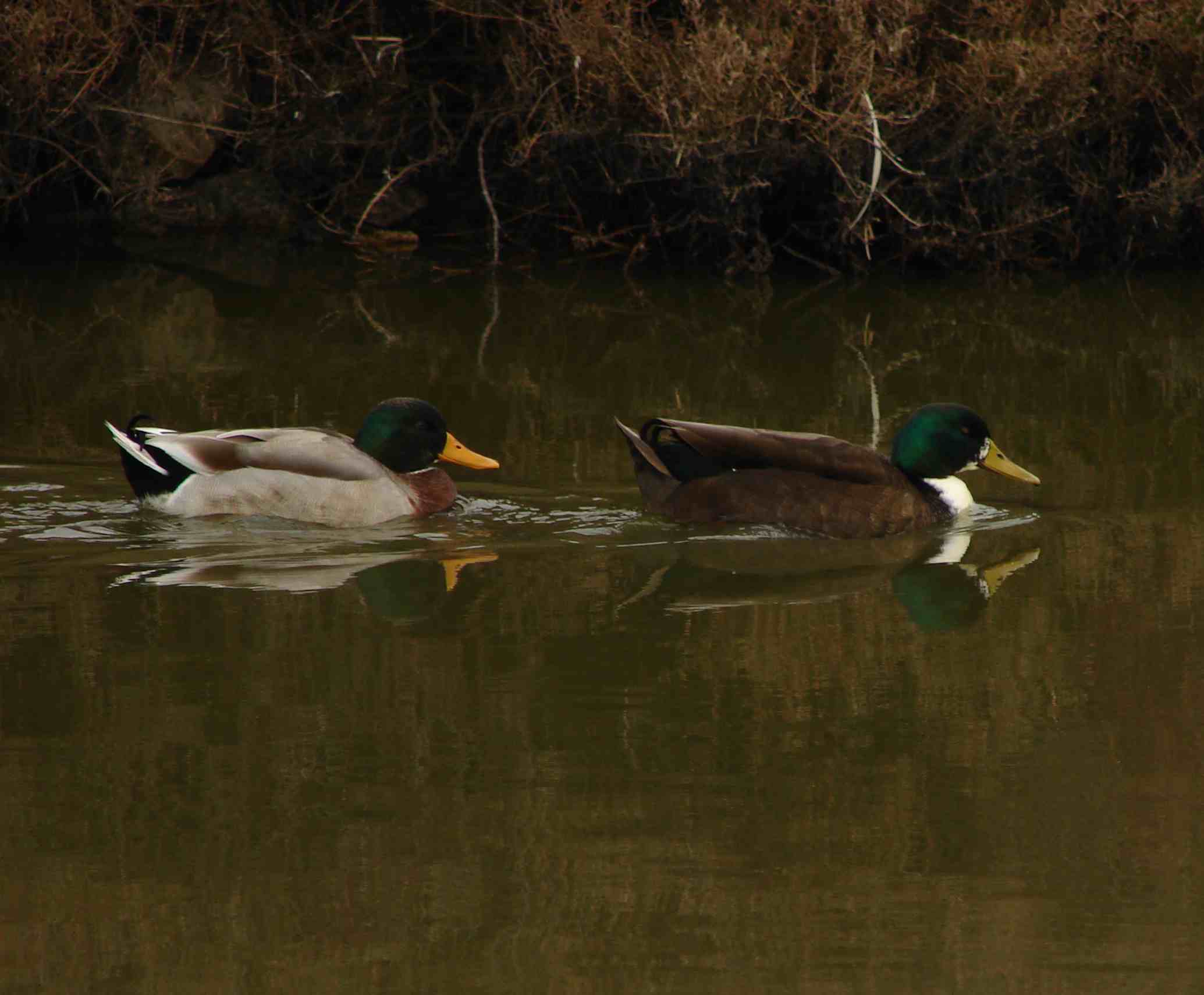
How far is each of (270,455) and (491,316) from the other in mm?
5995

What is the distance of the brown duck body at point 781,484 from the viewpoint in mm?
8391

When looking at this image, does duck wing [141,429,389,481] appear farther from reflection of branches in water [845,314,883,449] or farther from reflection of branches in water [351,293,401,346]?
reflection of branches in water [351,293,401,346]

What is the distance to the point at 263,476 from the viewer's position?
8.41m

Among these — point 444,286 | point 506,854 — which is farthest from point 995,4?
point 506,854

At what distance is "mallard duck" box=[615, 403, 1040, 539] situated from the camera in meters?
8.40

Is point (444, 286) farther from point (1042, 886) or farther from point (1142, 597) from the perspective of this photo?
point (1042, 886)

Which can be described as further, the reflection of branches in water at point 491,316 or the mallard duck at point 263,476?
the reflection of branches in water at point 491,316

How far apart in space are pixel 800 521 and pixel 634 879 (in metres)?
3.93

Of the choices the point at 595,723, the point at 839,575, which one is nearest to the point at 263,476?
the point at 839,575

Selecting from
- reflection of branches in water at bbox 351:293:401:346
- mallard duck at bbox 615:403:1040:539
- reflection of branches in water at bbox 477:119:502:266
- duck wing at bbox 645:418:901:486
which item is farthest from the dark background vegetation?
duck wing at bbox 645:418:901:486

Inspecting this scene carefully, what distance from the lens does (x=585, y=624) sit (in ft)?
22.7

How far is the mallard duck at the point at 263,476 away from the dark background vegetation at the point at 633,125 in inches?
287

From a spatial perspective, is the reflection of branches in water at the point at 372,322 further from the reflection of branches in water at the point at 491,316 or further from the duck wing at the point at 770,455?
the duck wing at the point at 770,455

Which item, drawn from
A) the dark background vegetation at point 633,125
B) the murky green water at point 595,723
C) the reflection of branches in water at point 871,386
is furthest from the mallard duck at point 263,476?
the dark background vegetation at point 633,125
